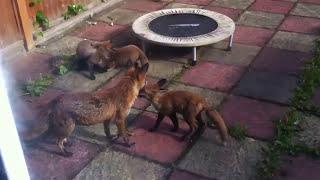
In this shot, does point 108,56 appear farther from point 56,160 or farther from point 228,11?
point 228,11

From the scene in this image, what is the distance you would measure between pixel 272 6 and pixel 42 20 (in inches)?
168

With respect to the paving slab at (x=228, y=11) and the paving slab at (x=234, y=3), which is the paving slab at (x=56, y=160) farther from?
the paving slab at (x=234, y=3)

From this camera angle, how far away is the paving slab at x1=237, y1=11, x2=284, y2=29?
22.9 feet

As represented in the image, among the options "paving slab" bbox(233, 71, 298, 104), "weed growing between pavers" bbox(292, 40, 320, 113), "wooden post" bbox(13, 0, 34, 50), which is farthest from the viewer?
"wooden post" bbox(13, 0, 34, 50)

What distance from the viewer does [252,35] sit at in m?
6.58

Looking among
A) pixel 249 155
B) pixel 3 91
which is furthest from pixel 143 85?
pixel 3 91

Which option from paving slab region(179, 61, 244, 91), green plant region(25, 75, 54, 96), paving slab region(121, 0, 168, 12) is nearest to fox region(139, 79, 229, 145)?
paving slab region(179, 61, 244, 91)

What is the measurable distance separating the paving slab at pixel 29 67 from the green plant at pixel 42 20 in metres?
0.71

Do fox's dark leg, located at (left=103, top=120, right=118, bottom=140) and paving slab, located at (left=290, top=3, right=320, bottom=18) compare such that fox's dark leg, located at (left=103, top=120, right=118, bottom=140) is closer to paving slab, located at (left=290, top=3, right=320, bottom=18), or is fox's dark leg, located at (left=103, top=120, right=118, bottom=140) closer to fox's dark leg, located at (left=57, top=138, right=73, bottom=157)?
fox's dark leg, located at (left=57, top=138, right=73, bottom=157)

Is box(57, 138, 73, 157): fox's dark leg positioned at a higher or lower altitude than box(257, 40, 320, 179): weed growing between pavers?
higher

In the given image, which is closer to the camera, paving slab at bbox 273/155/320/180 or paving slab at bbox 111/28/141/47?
paving slab at bbox 273/155/320/180

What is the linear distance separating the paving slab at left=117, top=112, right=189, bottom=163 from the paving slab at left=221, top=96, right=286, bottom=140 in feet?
1.95

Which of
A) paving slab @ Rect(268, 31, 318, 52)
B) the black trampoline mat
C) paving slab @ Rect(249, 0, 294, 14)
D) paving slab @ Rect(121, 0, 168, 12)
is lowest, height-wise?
paving slab @ Rect(268, 31, 318, 52)

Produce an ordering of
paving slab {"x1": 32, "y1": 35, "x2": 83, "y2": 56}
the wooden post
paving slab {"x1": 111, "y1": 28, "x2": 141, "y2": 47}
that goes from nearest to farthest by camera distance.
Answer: the wooden post → paving slab {"x1": 32, "y1": 35, "x2": 83, "y2": 56} → paving slab {"x1": 111, "y1": 28, "x2": 141, "y2": 47}
